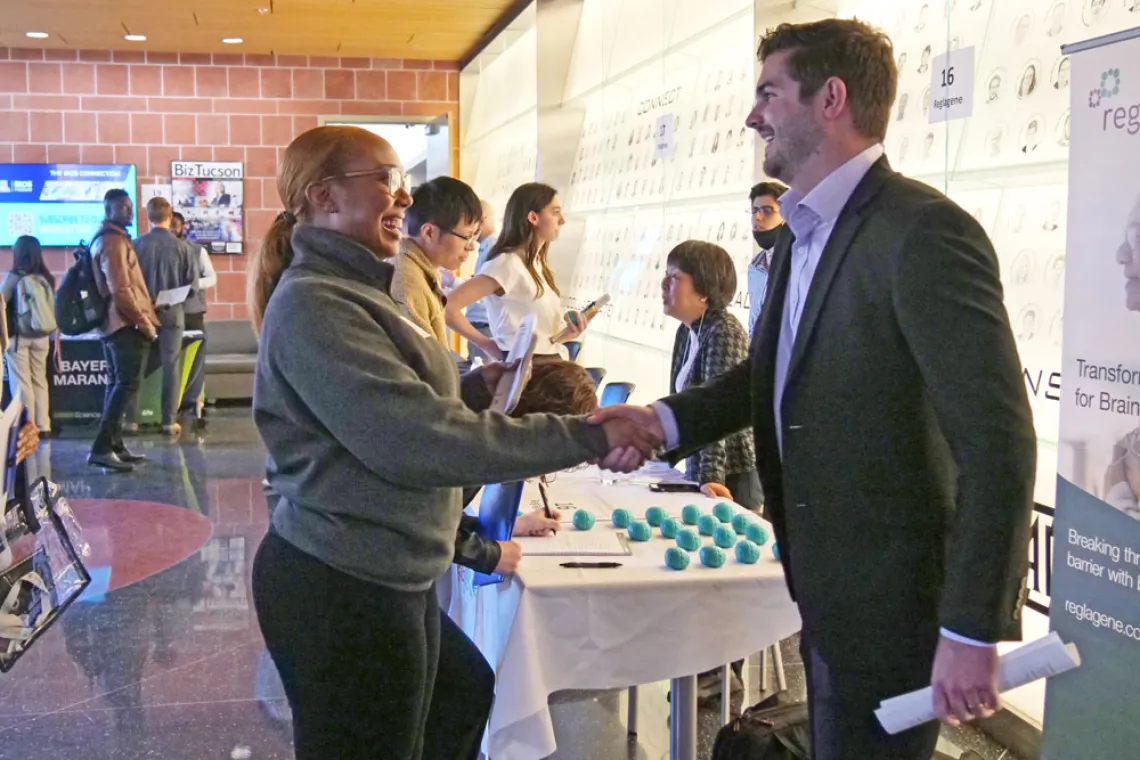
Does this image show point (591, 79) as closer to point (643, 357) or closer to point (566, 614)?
point (643, 357)

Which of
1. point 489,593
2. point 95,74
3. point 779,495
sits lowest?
point 489,593

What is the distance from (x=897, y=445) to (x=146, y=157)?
10.5 m

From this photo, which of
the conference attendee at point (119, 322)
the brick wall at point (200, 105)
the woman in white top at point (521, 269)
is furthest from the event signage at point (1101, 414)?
the brick wall at point (200, 105)

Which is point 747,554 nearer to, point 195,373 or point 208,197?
point 195,373

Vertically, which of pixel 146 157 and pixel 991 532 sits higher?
pixel 146 157

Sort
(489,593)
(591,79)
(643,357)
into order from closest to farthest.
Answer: (489,593) → (643,357) → (591,79)

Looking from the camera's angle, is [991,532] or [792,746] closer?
[991,532]

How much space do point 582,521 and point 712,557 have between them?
422 millimetres

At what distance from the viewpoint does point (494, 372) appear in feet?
7.48

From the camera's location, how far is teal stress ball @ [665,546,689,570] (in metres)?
2.31

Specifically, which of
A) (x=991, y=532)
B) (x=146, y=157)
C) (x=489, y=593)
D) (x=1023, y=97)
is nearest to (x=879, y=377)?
(x=991, y=532)

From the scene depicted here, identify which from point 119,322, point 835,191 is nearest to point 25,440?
point 835,191

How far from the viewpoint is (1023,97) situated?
9.38 ft

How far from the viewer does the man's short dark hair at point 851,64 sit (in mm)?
1570
